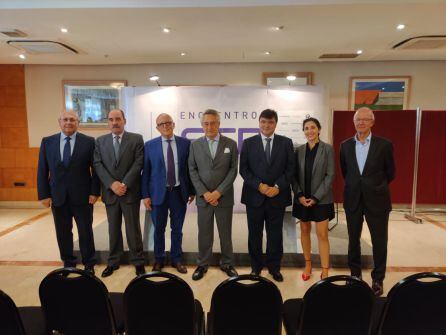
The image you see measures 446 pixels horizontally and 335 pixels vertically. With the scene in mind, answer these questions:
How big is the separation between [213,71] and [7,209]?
16.9 feet

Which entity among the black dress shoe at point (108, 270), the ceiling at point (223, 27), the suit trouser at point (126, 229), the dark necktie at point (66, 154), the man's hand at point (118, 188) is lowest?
the black dress shoe at point (108, 270)

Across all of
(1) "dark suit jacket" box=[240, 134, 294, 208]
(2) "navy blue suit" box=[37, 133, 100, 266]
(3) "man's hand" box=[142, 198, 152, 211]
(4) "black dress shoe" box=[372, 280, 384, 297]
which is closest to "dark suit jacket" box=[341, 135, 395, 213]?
(1) "dark suit jacket" box=[240, 134, 294, 208]

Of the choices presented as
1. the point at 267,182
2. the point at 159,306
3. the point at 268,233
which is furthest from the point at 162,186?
the point at 159,306

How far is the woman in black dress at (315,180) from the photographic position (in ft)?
9.61

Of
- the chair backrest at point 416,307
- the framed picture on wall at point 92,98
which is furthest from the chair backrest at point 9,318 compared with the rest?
the framed picture on wall at point 92,98

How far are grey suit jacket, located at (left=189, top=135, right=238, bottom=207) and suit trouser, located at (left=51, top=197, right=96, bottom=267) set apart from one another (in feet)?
3.76

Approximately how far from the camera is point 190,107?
5.45m

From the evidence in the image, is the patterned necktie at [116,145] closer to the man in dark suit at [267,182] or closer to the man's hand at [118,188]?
the man's hand at [118,188]

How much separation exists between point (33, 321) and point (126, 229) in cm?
159

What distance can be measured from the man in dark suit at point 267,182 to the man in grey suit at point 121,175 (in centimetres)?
109

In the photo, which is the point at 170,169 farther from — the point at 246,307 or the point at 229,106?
the point at 229,106

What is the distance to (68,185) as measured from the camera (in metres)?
3.08

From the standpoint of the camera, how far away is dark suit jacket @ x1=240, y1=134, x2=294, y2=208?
9.80ft

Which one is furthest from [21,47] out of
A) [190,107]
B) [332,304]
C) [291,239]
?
[332,304]
